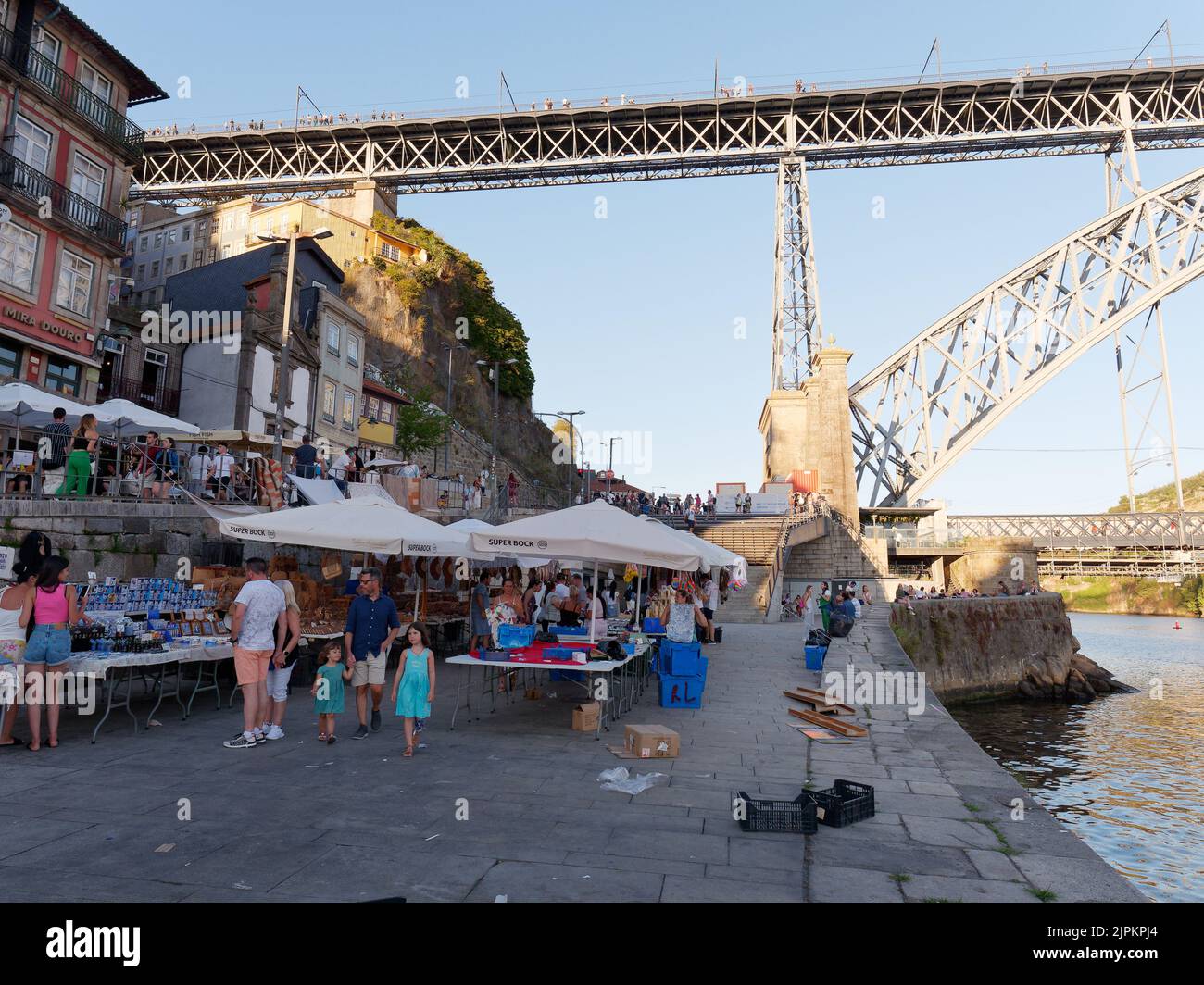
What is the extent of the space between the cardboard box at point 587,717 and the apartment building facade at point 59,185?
21.7 meters

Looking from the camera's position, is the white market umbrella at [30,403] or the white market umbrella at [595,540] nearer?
the white market umbrella at [595,540]

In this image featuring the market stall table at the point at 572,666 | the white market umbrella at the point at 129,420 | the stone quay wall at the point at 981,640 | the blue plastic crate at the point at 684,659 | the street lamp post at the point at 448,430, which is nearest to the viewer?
the market stall table at the point at 572,666

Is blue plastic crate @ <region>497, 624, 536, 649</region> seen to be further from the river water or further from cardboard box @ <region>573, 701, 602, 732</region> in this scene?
the river water

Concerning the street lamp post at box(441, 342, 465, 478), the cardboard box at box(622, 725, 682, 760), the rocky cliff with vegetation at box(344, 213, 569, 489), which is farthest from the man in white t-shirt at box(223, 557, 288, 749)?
the rocky cliff with vegetation at box(344, 213, 569, 489)

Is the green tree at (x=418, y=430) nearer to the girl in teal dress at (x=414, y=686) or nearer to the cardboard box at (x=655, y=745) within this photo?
the girl in teal dress at (x=414, y=686)

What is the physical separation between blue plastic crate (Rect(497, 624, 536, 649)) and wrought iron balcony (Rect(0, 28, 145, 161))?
23.9 metres

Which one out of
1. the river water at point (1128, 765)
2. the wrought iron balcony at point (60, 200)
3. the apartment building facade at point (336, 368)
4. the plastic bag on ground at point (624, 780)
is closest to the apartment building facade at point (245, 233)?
the apartment building facade at point (336, 368)

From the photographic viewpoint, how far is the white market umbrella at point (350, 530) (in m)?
10.9

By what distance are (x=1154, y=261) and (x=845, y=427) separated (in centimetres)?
2418

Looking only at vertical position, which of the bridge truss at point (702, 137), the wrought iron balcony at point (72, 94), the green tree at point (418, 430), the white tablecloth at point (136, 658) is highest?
the bridge truss at point (702, 137)

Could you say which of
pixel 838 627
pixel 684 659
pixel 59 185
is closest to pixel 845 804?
pixel 684 659

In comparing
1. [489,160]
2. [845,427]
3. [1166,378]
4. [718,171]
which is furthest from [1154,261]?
[489,160]

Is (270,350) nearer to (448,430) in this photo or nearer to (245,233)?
(448,430)
